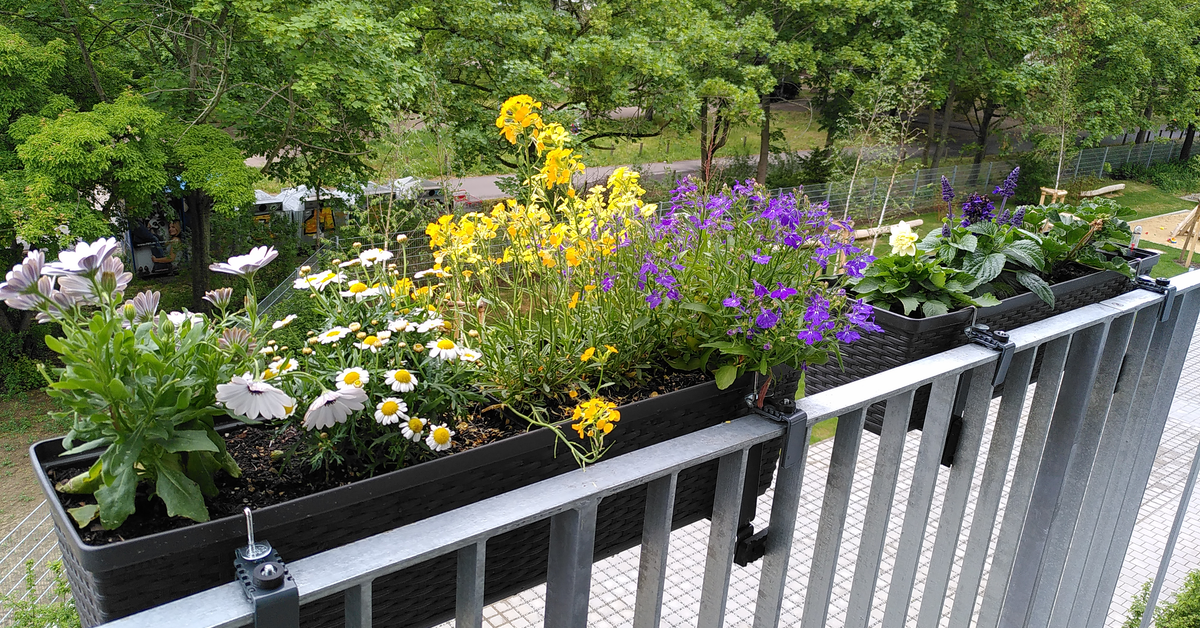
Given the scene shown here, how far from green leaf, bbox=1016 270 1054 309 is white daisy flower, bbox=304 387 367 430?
4.80 feet

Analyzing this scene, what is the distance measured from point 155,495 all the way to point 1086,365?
5.04ft

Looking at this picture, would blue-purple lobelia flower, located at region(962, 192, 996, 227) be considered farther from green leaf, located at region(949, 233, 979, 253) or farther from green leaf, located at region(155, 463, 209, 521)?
green leaf, located at region(155, 463, 209, 521)

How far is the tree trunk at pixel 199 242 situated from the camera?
369 inches

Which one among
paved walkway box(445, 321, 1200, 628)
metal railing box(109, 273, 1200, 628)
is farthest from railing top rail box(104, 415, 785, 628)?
paved walkway box(445, 321, 1200, 628)

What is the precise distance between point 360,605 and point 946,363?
2.96 feet

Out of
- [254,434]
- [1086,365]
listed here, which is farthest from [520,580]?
[1086,365]

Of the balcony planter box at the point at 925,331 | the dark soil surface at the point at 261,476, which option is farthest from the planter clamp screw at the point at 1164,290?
the dark soil surface at the point at 261,476

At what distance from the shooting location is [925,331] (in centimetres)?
154

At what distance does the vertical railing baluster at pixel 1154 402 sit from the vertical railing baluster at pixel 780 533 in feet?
3.50

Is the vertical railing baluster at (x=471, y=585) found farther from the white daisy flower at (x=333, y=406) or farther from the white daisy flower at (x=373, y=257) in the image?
the white daisy flower at (x=373, y=257)

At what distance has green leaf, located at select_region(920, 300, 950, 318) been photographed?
1611 mm

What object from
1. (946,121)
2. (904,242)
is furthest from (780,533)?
(946,121)

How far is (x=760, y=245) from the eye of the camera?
1.18 meters

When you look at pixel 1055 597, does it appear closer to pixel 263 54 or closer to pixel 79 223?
pixel 79 223
